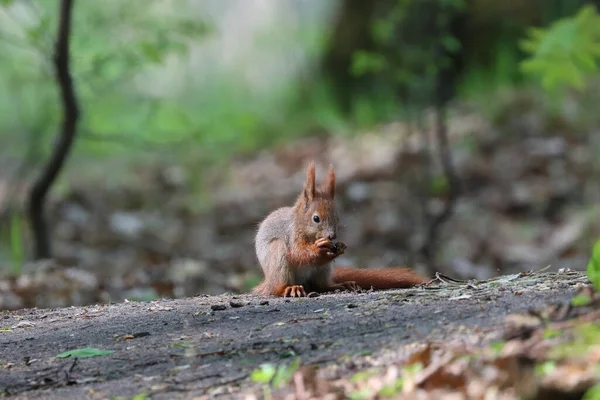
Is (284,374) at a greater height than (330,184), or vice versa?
(330,184)

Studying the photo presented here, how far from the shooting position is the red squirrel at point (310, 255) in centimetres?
459

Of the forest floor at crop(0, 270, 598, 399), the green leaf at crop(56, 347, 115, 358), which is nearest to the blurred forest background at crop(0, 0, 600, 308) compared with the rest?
the forest floor at crop(0, 270, 598, 399)

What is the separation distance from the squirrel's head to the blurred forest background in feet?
6.72

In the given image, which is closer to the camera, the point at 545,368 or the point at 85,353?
the point at 545,368

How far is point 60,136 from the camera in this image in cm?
711

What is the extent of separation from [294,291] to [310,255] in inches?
8.1

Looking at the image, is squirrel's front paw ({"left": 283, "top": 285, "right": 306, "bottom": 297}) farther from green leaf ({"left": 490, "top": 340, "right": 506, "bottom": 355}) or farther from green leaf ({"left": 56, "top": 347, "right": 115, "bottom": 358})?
green leaf ({"left": 490, "top": 340, "right": 506, "bottom": 355})

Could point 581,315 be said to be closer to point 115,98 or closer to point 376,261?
point 376,261

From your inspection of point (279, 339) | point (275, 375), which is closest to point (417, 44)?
point (279, 339)

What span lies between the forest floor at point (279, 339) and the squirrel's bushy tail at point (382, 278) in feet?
0.81

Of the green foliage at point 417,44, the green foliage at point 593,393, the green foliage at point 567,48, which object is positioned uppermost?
the green foliage at point 417,44

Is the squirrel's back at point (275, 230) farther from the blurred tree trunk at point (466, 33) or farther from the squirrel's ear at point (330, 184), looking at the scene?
the blurred tree trunk at point (466, 33)

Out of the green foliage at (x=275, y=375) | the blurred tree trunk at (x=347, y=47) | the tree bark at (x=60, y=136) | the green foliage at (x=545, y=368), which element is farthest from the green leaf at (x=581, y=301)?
the blurred tree trunk at (x=347, y=47)

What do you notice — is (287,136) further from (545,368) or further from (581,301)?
(545,368)
